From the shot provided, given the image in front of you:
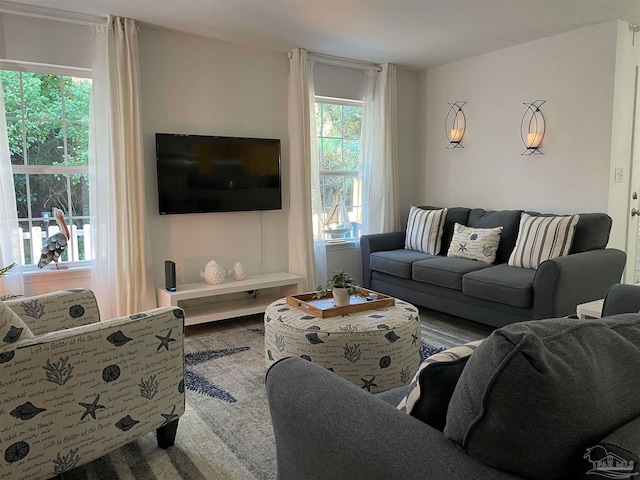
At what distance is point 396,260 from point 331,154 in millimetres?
1373

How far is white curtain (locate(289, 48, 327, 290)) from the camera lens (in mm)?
4336

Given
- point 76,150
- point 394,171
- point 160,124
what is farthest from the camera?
point 394,171

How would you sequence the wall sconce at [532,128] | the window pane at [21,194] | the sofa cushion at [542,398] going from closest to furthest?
1. the sofa cushion at [542,398]
2. the window pane at [21,194]
3. the wall sconce at [532,128]

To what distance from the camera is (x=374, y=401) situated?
1.09 meters

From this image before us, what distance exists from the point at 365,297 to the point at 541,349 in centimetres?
210

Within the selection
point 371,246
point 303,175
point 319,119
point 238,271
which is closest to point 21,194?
point 238,271

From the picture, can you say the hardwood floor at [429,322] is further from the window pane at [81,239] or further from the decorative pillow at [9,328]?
the decorative pillow at [9,328]

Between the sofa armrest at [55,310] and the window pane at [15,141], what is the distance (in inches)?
63.2

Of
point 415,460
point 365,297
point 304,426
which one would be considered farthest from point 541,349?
point 365,297

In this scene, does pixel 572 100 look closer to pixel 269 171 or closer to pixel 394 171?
pixel 394 171

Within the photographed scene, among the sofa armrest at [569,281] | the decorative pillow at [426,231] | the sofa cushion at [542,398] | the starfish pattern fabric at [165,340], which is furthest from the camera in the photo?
the decorative pillow at [426,231]

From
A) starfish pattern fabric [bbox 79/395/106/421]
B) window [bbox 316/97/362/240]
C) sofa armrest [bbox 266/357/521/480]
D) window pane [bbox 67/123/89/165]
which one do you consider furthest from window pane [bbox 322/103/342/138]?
sofa armrest [bbox 266/357/521/480]

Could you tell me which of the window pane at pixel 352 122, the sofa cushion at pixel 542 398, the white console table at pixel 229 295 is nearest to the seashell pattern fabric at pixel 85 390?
the sofa cushion at pixel 542 398

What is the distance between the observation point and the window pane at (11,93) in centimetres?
330
